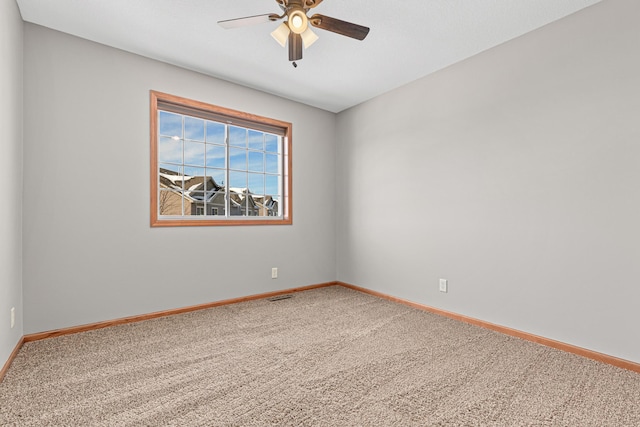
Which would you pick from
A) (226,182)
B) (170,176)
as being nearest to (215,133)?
(226,182)

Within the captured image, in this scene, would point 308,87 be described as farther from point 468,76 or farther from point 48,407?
point 48,407

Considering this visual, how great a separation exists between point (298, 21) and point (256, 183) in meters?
2.25

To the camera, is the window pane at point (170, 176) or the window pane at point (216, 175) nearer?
the window pane at point (170, 176)

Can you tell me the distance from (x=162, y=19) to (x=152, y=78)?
0.75 metres

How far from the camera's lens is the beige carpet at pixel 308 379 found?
153 centimetres

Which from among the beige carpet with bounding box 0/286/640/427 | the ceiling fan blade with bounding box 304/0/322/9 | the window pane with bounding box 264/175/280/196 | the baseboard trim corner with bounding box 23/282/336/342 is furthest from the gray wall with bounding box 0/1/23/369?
the window pane with bounding box 264/175/280/196

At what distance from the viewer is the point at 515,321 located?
259 cm

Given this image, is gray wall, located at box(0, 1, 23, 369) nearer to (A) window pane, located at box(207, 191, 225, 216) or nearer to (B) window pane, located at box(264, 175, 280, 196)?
(A) window pane, located at box(207, 191, 225, 216)

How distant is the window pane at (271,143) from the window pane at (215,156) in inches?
25.9

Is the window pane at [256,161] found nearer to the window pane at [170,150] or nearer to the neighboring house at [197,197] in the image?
the neighboring house at [197,197]

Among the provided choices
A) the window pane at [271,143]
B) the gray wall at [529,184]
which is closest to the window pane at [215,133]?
the window pane at [271,143]

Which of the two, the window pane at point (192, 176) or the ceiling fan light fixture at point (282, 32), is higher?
the ceiling fan light fixture at point (282, 32)

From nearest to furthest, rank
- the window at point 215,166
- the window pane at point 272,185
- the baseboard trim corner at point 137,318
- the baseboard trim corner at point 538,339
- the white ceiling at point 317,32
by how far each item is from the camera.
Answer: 1. the baseboard trim corner at point 538,339
2. the white ceiling at point 317,32
3. the baseboard trim corner at point 137,318
4. the window at point 215,166
5. the window pane at point 272,185

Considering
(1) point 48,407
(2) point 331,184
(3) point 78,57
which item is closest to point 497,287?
(2) point 331,184
